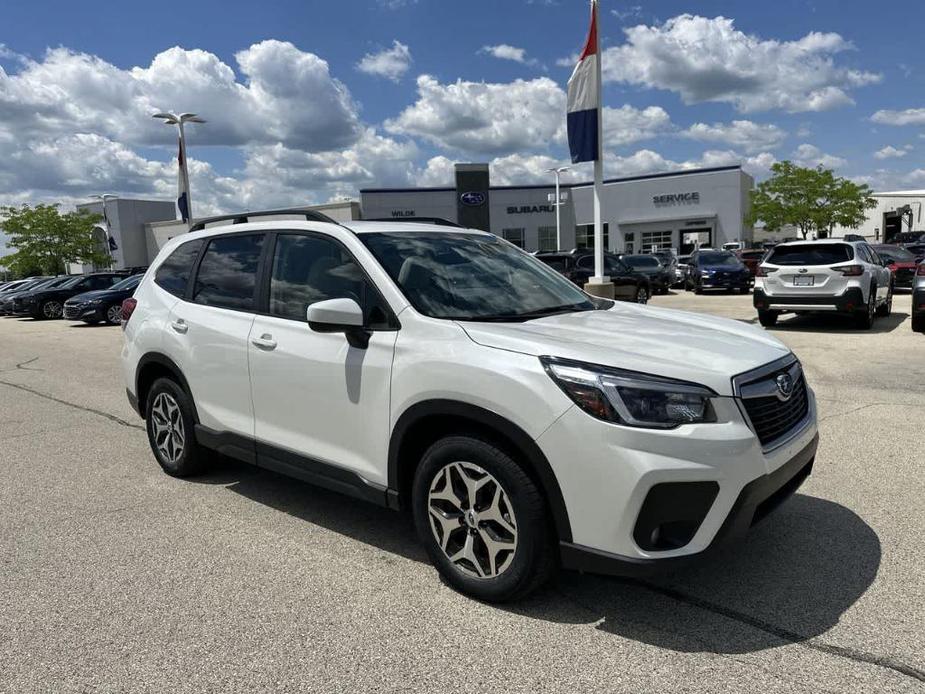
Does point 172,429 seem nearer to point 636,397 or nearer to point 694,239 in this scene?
point 636,397

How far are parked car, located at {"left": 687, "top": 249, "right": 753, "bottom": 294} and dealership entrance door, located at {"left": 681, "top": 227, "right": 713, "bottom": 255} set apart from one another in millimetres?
40805

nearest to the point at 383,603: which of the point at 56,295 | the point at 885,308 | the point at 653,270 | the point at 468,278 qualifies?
the point at 468,278

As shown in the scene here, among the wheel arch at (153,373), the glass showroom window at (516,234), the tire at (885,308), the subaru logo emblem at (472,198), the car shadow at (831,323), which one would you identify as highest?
the subaru logo emblem at (472,198)

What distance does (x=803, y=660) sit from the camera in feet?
8.49

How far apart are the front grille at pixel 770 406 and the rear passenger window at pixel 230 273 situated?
2785 mm

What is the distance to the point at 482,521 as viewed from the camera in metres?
2.98

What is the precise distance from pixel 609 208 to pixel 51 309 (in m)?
53.3

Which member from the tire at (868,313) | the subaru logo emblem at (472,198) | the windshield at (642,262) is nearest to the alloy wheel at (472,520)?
the tire at (868,313)

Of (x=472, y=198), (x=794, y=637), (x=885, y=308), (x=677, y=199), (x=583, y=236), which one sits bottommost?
(x=794, y=637)

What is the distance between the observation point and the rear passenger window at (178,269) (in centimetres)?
475

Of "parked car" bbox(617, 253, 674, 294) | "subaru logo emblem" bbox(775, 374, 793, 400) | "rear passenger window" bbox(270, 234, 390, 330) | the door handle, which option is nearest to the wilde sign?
"parked car" bbox(617, 253, 674, 294)

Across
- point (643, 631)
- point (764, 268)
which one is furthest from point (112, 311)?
point (643, 631)

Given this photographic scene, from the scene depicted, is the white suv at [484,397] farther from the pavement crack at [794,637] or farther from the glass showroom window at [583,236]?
the glass showroom window at [583,236]

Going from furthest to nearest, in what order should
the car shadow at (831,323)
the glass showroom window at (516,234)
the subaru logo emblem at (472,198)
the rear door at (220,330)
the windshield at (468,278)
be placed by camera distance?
the glass showroom window at (516,234) < the subaru logo emblem at (472,198) < the car shadow at (831,323) < the rear door at (220,330) < the windshield at (468,278)
